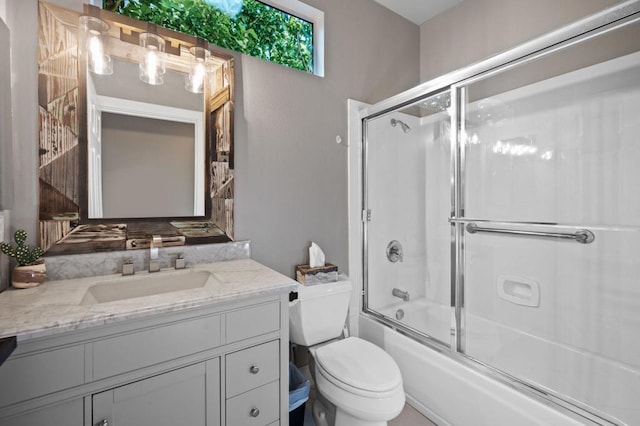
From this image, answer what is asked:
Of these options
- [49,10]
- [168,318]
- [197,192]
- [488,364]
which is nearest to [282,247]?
[197,192]

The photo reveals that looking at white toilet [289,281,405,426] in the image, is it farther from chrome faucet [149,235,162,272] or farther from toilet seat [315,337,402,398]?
chrome faucet [149,235,162,272]

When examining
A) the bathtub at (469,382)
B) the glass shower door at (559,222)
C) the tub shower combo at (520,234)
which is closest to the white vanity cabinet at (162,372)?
the bathtub at (469,382)

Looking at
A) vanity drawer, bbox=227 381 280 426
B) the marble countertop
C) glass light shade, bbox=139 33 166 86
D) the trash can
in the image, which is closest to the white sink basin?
the marble countertop

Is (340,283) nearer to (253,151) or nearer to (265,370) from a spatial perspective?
(265,370)

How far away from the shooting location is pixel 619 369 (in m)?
1.51

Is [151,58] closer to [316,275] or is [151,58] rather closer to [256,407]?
[316,275]

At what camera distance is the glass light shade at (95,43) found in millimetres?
1269

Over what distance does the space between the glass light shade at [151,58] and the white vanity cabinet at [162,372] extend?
3.81 ft

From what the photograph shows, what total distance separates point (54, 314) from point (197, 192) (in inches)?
32.8

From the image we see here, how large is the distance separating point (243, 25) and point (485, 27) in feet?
5.66

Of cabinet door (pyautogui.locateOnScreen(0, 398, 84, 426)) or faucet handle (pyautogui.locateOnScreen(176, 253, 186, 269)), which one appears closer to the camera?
cabinet door (pyautogui.locateOnScreen(0, 398, 84, 426))

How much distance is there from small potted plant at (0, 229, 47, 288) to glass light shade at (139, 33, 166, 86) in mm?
860

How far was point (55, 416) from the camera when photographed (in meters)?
0.81

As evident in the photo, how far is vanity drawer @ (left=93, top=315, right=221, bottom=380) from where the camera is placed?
867 mm
